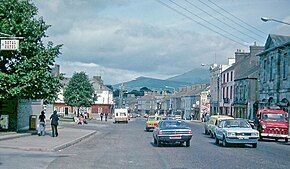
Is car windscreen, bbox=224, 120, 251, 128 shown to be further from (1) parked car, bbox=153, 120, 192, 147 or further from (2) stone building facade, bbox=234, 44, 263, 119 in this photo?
(2) stone building facade, bbox=234, 44, 263, 119

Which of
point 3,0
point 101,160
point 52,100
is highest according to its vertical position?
point 3,0

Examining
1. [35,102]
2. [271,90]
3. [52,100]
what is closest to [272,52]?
[271,90]

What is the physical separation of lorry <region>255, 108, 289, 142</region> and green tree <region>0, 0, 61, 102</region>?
15.3m

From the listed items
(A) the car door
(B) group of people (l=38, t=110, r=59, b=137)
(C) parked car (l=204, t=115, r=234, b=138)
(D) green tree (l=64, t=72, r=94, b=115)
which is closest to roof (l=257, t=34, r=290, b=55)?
(C) parked car (l=204, t=115, r=234, b=138)

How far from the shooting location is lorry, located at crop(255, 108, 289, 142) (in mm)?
37344

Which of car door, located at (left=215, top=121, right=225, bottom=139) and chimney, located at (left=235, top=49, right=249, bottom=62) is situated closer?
car door, located at (left=215, top=121, right=225, bottom=139)

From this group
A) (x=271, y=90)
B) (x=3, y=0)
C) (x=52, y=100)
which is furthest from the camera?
(x=271, y=90)

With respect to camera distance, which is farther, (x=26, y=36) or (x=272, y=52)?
(x=272, y=52)

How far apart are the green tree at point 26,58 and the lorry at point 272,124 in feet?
50.2

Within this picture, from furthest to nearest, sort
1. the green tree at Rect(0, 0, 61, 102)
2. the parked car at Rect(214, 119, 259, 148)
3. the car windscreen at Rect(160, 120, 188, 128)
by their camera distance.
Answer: the green tree at Rect(0, 0, 61, 102) < the car windscreen at Rect(160, 120, 188, 128) < the parked car at Rect(214, 119, 259, 148)

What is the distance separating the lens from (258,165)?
18.3 metres

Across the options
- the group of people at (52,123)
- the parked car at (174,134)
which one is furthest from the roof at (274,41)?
the parked car at (174,134)

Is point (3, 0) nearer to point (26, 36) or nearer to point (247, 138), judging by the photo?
point (26, 36)

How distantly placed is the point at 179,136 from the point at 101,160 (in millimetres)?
8931
